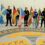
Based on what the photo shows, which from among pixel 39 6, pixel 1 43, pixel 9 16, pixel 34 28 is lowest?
pixel 1 43

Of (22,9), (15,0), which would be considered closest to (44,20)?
(22,9)

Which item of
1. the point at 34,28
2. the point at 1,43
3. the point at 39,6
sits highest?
the point at 39,6

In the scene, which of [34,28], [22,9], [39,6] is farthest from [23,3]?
[34,28]

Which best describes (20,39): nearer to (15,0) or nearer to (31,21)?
(31,21)

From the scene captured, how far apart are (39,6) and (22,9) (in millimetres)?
191

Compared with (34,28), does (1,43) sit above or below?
below

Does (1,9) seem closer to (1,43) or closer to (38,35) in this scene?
(1,43)

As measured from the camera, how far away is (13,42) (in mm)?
1329

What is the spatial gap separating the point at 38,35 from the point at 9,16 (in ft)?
1.23

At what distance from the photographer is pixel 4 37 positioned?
4.33 ft

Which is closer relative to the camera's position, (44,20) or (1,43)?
(1,43)

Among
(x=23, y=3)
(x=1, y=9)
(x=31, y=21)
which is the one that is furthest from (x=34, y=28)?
(x=1, y=9)

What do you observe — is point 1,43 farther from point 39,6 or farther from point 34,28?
point 39,6

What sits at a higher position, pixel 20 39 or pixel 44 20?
pixel 44 20
